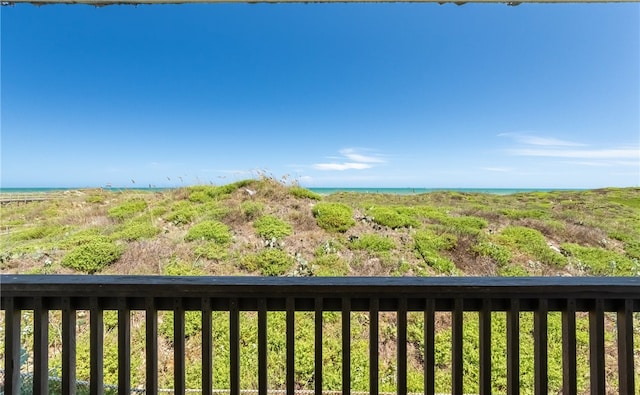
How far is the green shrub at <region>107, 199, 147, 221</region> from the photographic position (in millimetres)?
2342

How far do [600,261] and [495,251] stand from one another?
0.60 meters

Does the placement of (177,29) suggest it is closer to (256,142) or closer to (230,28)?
(230,28)

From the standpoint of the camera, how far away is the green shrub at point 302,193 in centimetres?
263

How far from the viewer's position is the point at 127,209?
2.39m

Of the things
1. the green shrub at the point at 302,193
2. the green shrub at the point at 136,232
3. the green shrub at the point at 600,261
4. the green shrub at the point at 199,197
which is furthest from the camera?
Result: the green shrub at the point at 302,193

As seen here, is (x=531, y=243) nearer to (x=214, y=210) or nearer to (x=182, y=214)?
(x=214, y=210)

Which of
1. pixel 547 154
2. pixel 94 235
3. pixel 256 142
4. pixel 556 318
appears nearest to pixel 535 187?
pixel 547 154

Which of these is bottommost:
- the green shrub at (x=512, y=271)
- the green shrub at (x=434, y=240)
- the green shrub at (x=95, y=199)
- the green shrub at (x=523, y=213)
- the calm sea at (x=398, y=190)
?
the green shrub at (x=512, y=271)

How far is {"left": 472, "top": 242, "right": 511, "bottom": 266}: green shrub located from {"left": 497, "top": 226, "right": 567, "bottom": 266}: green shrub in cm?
7

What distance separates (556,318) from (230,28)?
8.31ft

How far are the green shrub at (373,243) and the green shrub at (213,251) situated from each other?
0.97m

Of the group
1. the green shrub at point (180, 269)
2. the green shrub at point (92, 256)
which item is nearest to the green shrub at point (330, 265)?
the green shrub at point (180, 269)

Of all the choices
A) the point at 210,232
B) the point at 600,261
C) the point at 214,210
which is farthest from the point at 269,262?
the point at 600,261

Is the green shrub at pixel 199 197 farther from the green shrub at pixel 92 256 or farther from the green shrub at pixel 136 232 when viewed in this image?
the green shrub at pixel 92 256
